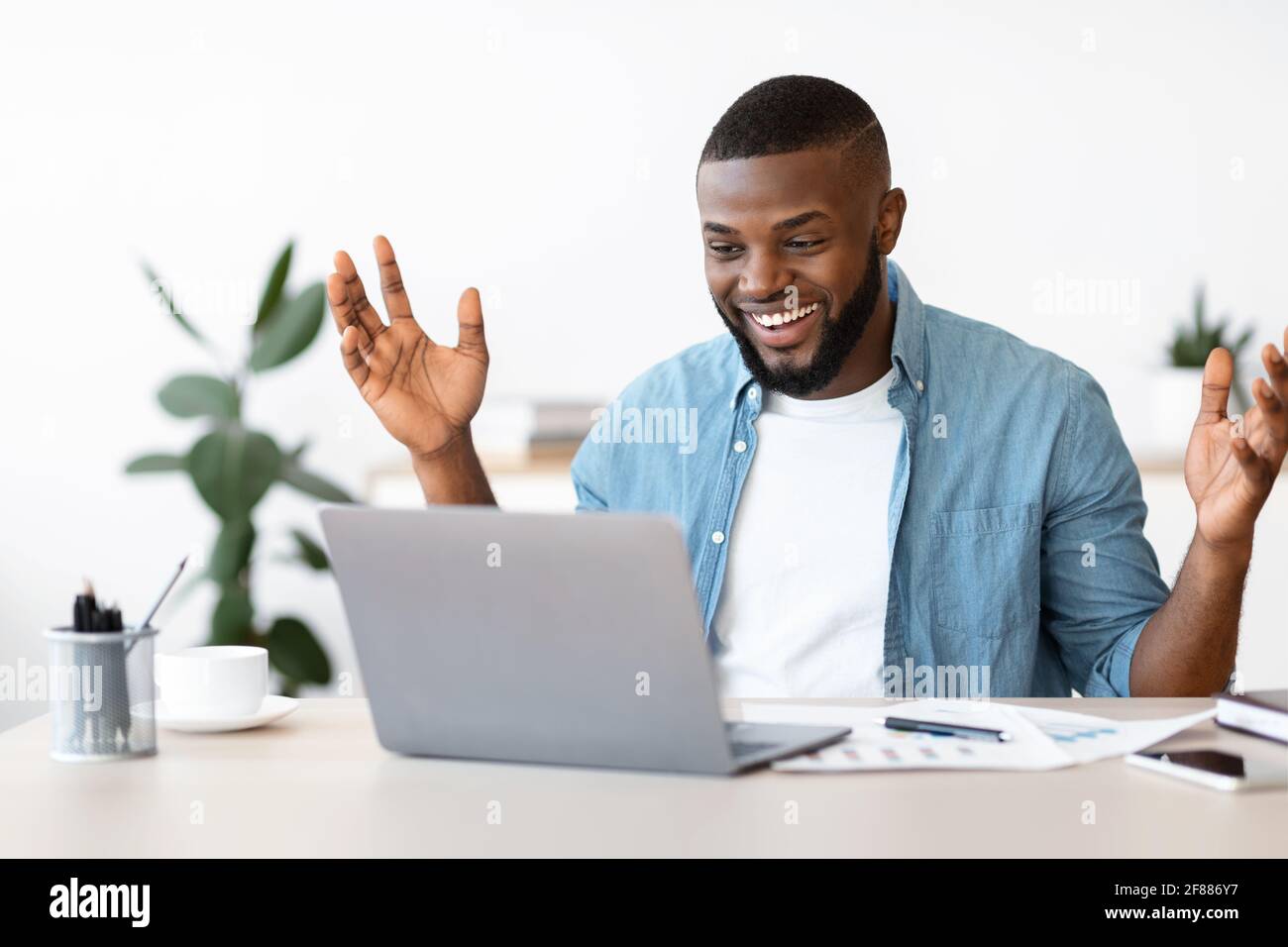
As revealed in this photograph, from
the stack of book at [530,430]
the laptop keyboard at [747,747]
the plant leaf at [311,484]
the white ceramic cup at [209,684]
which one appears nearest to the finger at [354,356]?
the white ceramic cup at [209,684]

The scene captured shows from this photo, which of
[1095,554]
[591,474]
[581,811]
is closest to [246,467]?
[591,474]

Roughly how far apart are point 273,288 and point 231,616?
0.74 metres

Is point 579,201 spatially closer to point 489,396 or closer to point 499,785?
point 489,396

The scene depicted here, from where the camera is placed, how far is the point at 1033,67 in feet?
11.2

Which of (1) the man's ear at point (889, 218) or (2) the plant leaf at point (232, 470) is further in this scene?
(2) the plant leaf at point (232, 470)

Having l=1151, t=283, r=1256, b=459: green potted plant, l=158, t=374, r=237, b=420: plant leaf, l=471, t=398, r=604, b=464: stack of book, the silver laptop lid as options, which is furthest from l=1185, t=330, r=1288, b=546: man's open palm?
l=158, t=374, r=237, b=420: plant leaf

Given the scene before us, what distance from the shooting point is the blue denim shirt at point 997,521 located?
1885 mm

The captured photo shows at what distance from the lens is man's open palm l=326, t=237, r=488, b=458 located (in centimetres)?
178

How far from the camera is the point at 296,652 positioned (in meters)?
3.34

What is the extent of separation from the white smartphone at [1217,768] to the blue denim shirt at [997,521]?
618 millimetres

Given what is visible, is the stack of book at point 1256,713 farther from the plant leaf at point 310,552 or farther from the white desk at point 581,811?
the plant leaf at point 310,552

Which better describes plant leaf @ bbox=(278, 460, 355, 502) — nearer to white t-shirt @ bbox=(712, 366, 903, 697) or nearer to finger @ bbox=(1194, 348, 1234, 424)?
white t-shirt @ bbox=(712, 366, 903, 697)

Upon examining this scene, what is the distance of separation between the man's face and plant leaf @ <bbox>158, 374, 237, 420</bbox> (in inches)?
64.7
